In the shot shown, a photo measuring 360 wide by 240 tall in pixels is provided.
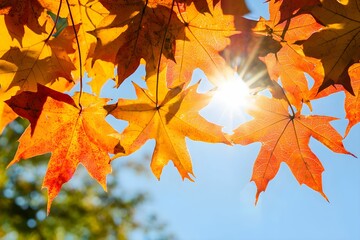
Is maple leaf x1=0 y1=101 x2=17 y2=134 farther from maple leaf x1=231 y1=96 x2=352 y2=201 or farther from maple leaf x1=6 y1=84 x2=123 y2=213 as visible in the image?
maple leaf x1=231 y1=96 x2=352 y2=201

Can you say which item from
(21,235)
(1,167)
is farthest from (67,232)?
(1,167)

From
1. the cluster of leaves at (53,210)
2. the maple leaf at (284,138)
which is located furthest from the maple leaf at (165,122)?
the cluster of leaves at (53,210)

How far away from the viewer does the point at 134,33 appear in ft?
3.27

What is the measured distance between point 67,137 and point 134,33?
0.40 meters

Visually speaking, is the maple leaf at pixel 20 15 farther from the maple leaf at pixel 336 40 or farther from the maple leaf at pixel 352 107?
the maple leaf at pixel 352 107

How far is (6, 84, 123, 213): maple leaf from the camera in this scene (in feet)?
3.66

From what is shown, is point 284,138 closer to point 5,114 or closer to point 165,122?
point 165,122

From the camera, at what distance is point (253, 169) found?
119cm

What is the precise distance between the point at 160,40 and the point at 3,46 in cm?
46

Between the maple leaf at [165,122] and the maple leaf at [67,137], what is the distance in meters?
0.06

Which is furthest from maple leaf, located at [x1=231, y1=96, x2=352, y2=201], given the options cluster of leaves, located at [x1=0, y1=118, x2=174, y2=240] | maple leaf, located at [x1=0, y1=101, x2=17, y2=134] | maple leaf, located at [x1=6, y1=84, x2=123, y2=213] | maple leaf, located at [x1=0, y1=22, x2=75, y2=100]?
cluster of leaves, located at [x1=0, y1=118, x2=174, y2=240]

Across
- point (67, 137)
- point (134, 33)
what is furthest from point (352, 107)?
point (67, 137)

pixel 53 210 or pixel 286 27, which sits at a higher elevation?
pixel 286 27

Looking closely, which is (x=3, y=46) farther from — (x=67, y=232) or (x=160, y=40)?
(x=67, y=232)
